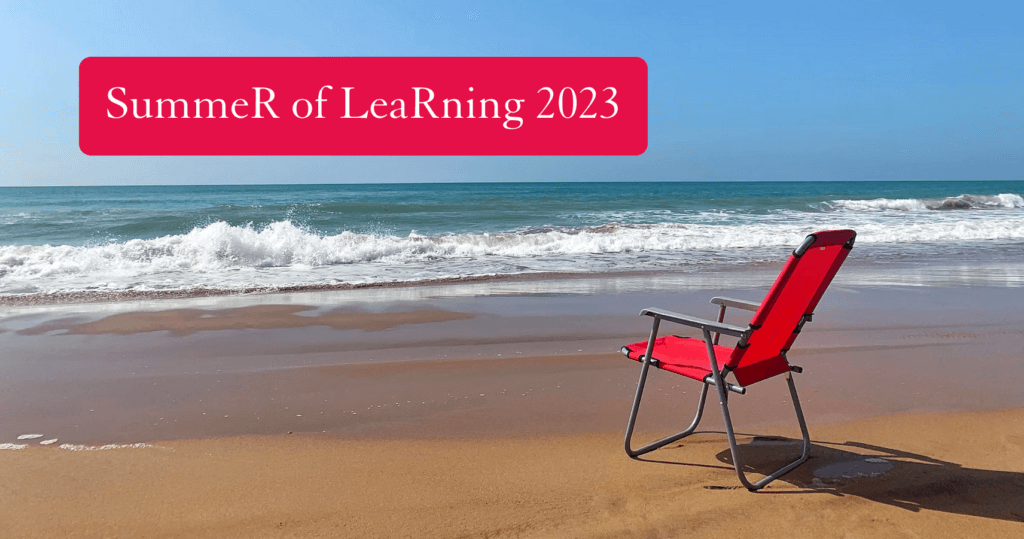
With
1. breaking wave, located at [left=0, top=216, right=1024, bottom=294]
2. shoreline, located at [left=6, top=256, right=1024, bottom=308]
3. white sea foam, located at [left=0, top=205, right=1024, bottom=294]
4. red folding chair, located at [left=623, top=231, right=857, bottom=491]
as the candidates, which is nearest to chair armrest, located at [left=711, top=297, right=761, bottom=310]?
red folding chair, located at [left=623, top=231, right=857, bottom=491]

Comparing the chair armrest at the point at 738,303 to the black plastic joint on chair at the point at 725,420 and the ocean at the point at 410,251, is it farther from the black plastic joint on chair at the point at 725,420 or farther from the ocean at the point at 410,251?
the ocean at the point at 410,251

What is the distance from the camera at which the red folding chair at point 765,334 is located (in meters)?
2.73

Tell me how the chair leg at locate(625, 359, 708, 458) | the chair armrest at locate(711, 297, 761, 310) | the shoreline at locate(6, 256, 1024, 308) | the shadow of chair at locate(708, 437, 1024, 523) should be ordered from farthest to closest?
1. the shoreline at locate(6, 256, 1024, 308)
2. the chair armrest at locate(711, 297, 761, 310)
3. the chair leg at locate(625, 359, 708, 458)
4. the shadow of chair at locate(708, 437, 1024, 523)

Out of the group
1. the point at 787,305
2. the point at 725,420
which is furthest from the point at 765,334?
the point at 725,420

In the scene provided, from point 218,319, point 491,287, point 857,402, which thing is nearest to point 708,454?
point 857,402

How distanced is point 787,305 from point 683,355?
0.54 m

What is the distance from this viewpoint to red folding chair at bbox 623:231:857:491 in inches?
107

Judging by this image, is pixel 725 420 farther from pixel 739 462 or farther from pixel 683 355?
pixel 683 355

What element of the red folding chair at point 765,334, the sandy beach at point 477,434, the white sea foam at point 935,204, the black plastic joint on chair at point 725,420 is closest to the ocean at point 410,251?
the sandy beach at point 477,434

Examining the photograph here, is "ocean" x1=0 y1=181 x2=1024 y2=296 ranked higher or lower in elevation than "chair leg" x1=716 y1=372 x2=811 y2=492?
higher

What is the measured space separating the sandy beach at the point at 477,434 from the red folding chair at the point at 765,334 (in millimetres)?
303

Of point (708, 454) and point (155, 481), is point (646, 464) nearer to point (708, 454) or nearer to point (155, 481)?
point (708, 454)

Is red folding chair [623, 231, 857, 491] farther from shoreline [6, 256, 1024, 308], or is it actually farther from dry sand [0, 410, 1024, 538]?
shoreline [6, 256, 1024, 308]

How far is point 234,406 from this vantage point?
4.00 metres
